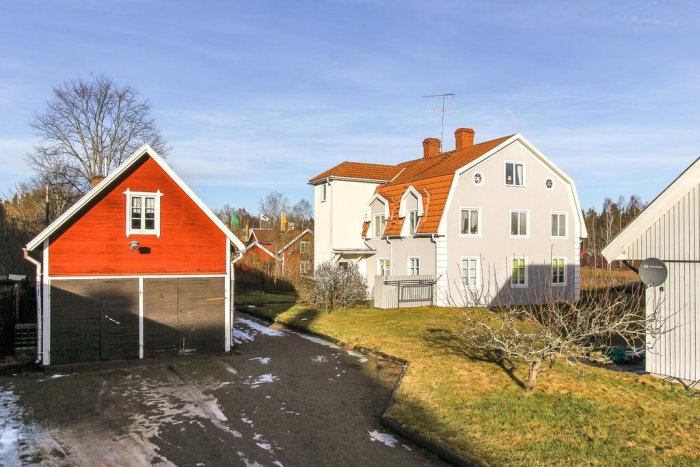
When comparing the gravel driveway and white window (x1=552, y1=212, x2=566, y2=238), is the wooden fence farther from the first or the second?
the gravel driveway

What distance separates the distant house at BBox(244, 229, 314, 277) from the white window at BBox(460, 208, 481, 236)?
757 inches

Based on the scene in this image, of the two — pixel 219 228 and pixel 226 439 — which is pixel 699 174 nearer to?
pixel 226 439

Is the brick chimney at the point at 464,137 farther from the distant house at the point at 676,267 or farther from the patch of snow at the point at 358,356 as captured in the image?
the distant house at the point at 676,267

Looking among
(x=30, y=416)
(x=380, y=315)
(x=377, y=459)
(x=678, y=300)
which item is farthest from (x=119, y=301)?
(x=678, y=300)

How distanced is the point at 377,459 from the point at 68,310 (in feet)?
33.7

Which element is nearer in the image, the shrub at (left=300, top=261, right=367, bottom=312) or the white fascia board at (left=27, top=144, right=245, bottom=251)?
the white fascia board at (left=27, top=144, right=245, bottom=251)

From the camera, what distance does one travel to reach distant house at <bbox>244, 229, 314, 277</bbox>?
47.1m

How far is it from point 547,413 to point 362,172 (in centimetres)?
2495

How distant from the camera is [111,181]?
14.9 metres

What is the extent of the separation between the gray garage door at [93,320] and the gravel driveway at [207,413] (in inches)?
20.3

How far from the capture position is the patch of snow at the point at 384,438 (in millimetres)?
8852

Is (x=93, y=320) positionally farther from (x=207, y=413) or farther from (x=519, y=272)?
(x=519, y=272)

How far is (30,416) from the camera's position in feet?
33.7

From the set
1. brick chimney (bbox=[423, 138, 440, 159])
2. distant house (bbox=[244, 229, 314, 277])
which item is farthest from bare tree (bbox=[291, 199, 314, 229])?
brick chimney (bbox=[423, 138, 440, 159])
